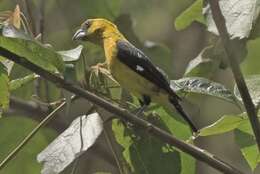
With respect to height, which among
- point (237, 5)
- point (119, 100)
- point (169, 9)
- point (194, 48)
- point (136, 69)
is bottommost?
point (194, 48)

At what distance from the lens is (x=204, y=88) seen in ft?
6.06

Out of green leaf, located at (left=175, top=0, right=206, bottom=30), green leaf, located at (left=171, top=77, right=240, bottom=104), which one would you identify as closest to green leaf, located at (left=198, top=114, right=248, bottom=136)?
green leaf, located at (left=171, top=77, right=240, bottom=104)

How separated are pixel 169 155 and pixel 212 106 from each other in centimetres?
312

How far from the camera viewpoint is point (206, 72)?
2.27m

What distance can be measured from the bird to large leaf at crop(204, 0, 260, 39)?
2.11ft

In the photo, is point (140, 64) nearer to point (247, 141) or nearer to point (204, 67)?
point (204, 67)

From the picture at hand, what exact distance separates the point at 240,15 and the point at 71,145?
0.51 metres

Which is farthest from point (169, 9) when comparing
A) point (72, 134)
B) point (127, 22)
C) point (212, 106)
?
point (72, 134)

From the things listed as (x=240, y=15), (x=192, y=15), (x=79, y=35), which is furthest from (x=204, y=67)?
(x=79, y=35)

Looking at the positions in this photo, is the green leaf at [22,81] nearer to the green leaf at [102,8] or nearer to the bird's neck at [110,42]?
the green leaf at [102,8]

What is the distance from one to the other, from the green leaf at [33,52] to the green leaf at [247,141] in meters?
0.52

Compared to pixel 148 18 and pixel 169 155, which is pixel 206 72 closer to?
pixel 169 155

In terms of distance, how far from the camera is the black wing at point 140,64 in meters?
2.59

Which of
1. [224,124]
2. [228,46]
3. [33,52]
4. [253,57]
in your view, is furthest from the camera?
[253,57]
